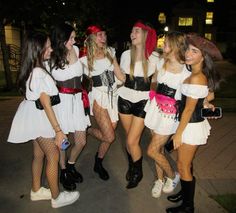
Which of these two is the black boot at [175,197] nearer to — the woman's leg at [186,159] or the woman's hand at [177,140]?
the woman's leg at [186,159]

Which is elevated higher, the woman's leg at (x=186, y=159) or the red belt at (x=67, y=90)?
the red belt at (x=67, y=90)

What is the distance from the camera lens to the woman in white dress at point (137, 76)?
13.6 feet

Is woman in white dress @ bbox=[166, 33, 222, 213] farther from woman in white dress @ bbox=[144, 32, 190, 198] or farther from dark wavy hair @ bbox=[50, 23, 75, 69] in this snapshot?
dark wavy hair @ bbox=[50, 23, 75, 69]

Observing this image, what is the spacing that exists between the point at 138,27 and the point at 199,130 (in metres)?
1.61

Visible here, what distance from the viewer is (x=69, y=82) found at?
3889mm

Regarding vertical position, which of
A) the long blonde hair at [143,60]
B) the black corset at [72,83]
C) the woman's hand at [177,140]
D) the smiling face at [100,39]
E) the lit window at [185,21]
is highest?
the smiling face at [100,39]

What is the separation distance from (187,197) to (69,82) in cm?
200

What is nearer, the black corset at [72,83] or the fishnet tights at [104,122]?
the black corset at [72,83]

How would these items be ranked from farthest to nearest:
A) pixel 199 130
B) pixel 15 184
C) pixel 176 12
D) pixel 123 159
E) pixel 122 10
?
pixel 176 12 → pixel 122 10 → pixel 123 159 → pixel 15 184 → pixel 199 130

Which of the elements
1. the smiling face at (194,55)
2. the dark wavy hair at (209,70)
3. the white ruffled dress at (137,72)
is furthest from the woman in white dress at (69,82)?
the dark wavy hair at (209,70)

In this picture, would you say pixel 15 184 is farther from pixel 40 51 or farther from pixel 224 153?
pixel 224 153

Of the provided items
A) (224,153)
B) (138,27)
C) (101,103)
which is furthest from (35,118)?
(224,153)

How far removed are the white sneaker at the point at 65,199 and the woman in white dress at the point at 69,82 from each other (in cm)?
24

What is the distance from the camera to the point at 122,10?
29109mm
